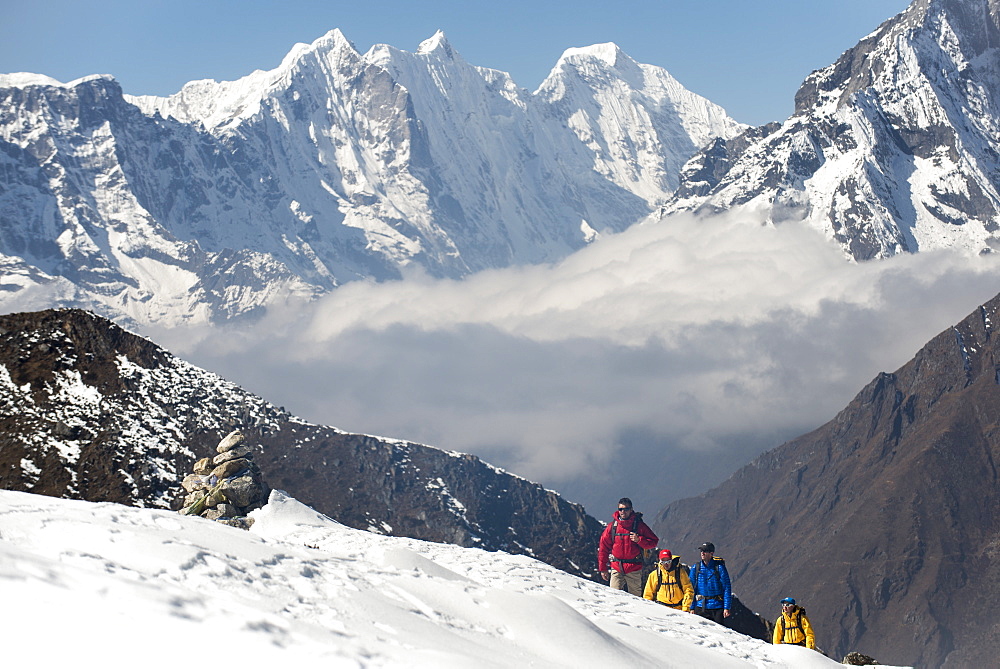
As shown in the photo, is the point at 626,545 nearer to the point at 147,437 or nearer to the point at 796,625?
the point at 796,625

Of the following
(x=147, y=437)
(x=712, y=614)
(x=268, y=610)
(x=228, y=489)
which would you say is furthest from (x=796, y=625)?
(x=147, y=437)

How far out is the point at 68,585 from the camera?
16391 mm

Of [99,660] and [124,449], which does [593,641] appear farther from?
[124,449]

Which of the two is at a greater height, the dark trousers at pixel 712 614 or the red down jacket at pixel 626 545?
the red down jacket at pixel 626 545

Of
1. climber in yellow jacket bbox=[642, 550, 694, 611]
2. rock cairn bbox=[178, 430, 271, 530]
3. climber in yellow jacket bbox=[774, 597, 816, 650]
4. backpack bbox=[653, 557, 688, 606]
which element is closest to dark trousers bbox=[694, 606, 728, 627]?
climber in yellow jacket bbox=[642, 550, 694, 611]

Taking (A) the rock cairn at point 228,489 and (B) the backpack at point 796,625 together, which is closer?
(B) the backpack at point 796,625

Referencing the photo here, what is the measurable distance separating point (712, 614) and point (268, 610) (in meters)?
16.8

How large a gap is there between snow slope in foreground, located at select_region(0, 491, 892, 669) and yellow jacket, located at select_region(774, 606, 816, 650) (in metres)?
1.98

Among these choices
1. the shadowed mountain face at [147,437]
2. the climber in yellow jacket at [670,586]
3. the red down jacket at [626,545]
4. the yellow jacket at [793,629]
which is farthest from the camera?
the shadowed mountain face at [147,437]

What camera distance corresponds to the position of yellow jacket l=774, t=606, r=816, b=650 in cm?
2767

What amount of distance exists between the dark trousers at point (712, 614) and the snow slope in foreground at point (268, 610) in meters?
2.93

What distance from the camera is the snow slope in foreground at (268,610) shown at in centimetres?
1537

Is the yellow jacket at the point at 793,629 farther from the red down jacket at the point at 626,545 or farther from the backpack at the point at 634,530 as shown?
the backpack at the point at 634,530

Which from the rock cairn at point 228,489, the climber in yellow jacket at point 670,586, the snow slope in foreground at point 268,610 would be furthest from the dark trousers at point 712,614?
the rock cairn at point 228,489
